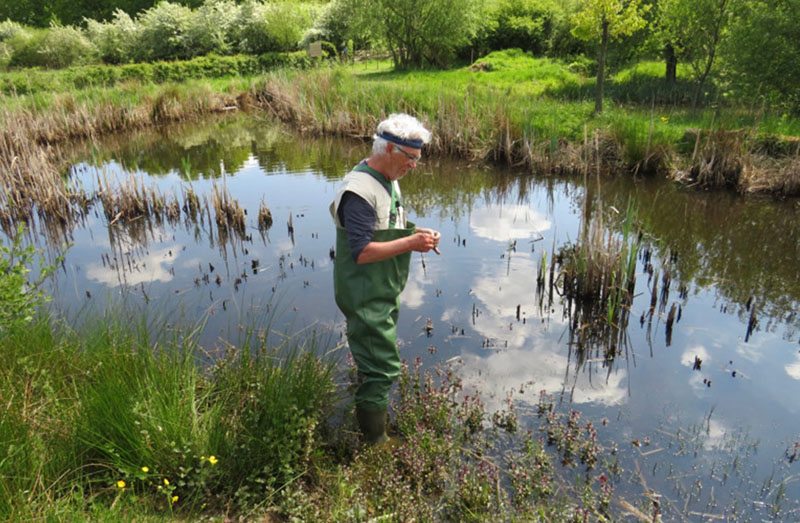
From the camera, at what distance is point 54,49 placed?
118 feet

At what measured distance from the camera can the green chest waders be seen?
142 inches

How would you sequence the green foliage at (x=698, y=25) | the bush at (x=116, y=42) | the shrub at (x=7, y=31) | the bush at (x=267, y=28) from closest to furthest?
1. the green foliage at (x=698, y=25)
2. the bush at (x=267, y=28)
3. the bush at (x=116, y=42)
4. the shrub at (x=7, y=31)

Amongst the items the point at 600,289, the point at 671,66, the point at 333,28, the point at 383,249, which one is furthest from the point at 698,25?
the point at 333,28

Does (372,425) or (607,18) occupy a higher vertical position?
(607,18)

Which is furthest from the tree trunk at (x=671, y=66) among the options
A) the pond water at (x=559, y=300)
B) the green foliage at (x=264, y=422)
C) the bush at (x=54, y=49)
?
the bush at (x=54, y=49)

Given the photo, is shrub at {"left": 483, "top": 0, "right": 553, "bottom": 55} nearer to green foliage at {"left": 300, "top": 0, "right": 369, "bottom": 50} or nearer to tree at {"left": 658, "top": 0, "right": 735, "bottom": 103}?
green foliage at {"left": 300, "top": 0, "right": 369, "bottom": 50}

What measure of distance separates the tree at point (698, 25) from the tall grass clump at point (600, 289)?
10.3 meters

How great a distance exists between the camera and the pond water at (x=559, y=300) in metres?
4.33

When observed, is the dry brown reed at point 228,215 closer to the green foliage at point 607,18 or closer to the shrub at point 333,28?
the green foliage at point 607,18

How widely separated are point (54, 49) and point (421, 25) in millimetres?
26650

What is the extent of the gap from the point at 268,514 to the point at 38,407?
1.82m

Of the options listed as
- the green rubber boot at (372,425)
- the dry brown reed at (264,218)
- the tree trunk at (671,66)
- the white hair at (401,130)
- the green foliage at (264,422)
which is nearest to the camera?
the white hair at (401,130)

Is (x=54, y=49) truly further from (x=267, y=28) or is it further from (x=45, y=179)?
(x=45, y=179)

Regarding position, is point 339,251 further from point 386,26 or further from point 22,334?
point 386,26
